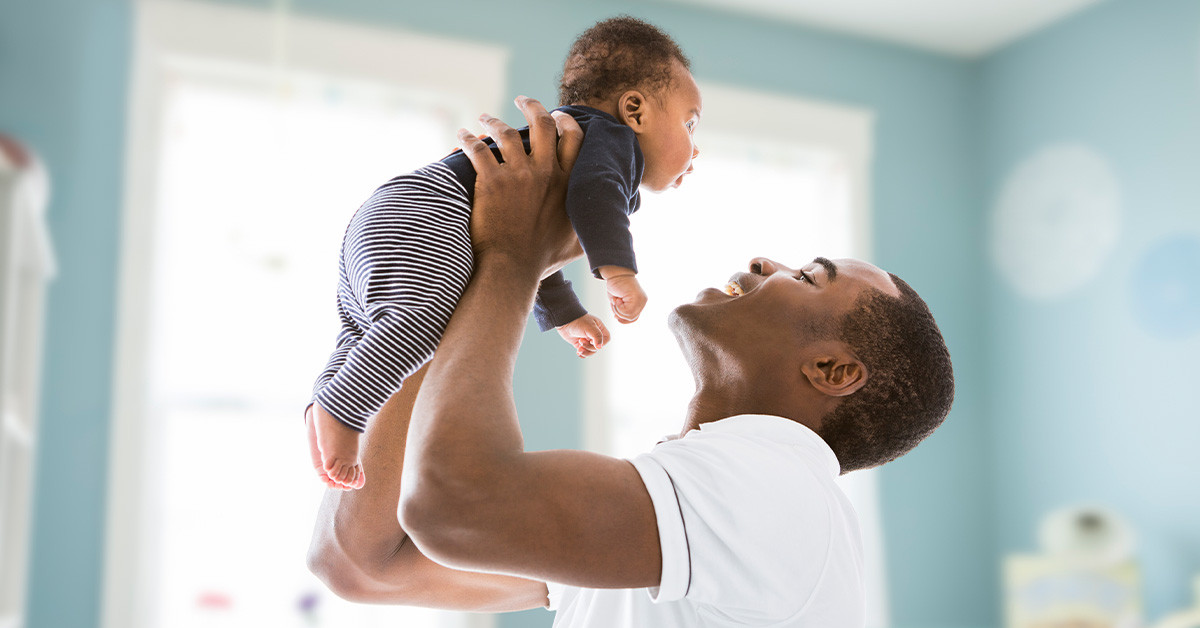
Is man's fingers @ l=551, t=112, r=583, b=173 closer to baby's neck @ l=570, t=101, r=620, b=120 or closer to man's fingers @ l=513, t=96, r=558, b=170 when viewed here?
man's fingers @ l=513, t=96, r=558, b=170

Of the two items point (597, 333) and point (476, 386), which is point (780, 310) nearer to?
point (597, 333)

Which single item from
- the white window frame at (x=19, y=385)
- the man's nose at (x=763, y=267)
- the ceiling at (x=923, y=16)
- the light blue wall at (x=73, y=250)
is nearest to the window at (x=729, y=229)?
the ceiling at (x=923, y=16)

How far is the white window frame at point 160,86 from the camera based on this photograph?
2982 millimetres

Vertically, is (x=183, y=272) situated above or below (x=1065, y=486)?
above

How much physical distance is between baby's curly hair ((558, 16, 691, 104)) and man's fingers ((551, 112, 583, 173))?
0.20m

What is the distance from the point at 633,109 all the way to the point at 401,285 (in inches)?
17.7

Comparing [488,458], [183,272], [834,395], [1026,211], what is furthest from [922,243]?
[488,458]

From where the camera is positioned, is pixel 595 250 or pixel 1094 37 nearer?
pixel 595 250

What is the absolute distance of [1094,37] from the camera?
4.11 metres

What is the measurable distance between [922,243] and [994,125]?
713 millimetres

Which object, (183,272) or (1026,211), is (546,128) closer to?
(183,272)

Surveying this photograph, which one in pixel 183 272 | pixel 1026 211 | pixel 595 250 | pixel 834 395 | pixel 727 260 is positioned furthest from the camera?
pixel 1026 211

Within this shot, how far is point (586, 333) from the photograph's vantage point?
1127 mm

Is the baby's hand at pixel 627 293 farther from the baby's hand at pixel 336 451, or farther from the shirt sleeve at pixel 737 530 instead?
the baby's hand at pixel 336 451
